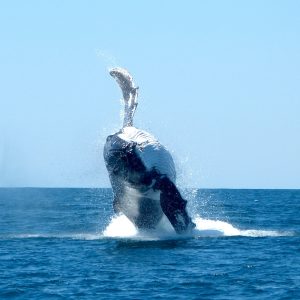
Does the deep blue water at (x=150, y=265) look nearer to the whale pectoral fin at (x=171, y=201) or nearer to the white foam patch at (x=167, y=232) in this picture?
the white foam patch at (x=167, y=232)

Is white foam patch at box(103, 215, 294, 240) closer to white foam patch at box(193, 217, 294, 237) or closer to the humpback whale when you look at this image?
white foam patch at box(193, 217, 294, 237)

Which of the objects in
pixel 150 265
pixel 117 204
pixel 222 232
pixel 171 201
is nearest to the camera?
pixel 150 265

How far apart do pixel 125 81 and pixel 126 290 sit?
10995 millimetres

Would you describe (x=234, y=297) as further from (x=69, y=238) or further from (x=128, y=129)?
(x=69, y=238)

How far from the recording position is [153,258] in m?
25.1

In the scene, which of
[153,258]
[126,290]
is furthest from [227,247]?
[126,290]

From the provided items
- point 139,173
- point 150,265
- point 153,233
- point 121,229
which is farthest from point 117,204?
point 150,265

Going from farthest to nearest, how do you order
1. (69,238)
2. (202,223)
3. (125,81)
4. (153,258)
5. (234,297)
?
(202,223) → (69,238) → (125,81) → (153,258) → (234,297)

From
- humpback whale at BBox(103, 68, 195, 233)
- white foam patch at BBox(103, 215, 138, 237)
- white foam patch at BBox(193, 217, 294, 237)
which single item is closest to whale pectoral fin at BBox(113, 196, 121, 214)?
humpback whale at BBox(103, 68, 195, 233)

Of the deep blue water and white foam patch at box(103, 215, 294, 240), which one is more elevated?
white foam patch at box(103, 215, 294, 240)

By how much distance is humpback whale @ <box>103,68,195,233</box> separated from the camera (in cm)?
2752

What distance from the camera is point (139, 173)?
2784 centimetres

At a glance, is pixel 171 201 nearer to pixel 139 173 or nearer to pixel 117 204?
pixel 139 173

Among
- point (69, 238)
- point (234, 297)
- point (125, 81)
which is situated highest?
point (125, 81)
